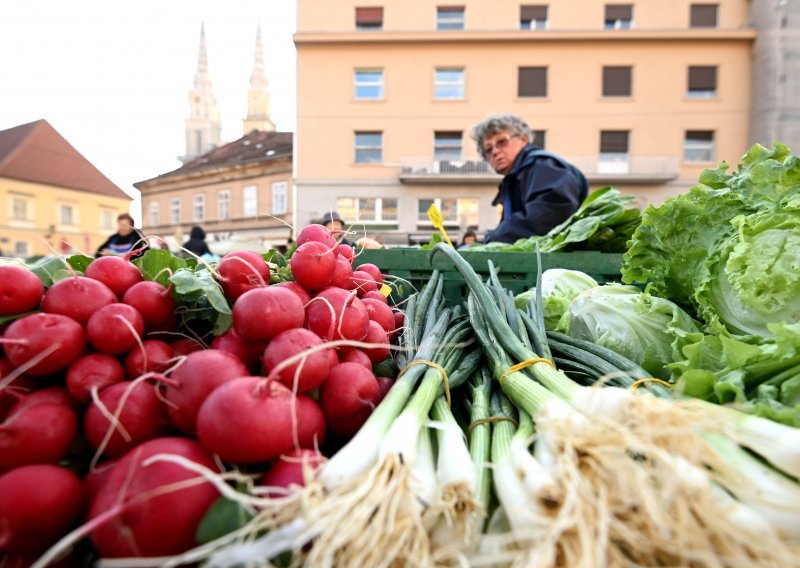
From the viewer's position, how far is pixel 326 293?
1.08 m

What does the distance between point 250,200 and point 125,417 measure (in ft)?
83.9

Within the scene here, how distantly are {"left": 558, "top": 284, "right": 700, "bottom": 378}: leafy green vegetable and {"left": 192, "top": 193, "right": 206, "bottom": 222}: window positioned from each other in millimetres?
28234

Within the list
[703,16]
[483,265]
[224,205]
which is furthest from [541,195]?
[224,205]

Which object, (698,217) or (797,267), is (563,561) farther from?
(698,217)

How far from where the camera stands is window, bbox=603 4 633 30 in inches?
702

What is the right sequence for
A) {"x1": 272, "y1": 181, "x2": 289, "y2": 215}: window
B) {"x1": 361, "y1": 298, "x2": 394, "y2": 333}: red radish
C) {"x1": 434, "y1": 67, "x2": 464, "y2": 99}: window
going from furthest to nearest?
1. {"x1": 272, "y1": 181, "x2": 289, "y2": 215}: window
2. {"x1": 434, "y1": 67, "x2": 464, "y2": 99}: window
3. {"x1": 361, "y1": 298, "x2": 394, "y2": 333}: red radish

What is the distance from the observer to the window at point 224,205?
25562 millimetres

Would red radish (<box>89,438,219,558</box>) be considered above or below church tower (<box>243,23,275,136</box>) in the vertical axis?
below

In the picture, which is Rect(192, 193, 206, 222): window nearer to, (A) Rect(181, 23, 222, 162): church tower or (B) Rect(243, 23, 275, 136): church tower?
(B) Rect(243, 23, 275, 136): church tower

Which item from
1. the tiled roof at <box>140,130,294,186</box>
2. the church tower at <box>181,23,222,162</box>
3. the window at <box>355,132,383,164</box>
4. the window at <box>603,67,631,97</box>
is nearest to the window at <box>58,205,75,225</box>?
the tiled roof at <box>140,130,294,186</box>

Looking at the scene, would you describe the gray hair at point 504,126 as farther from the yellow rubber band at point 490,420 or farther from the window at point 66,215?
the window at point 66,215

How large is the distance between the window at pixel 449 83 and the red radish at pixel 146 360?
60.3ft

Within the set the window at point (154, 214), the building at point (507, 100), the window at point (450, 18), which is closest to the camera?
the building at point (507, 100)

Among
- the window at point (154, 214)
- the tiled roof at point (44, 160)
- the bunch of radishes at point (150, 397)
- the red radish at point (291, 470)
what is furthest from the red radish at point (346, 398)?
the tiled roof at point (44, 160)
